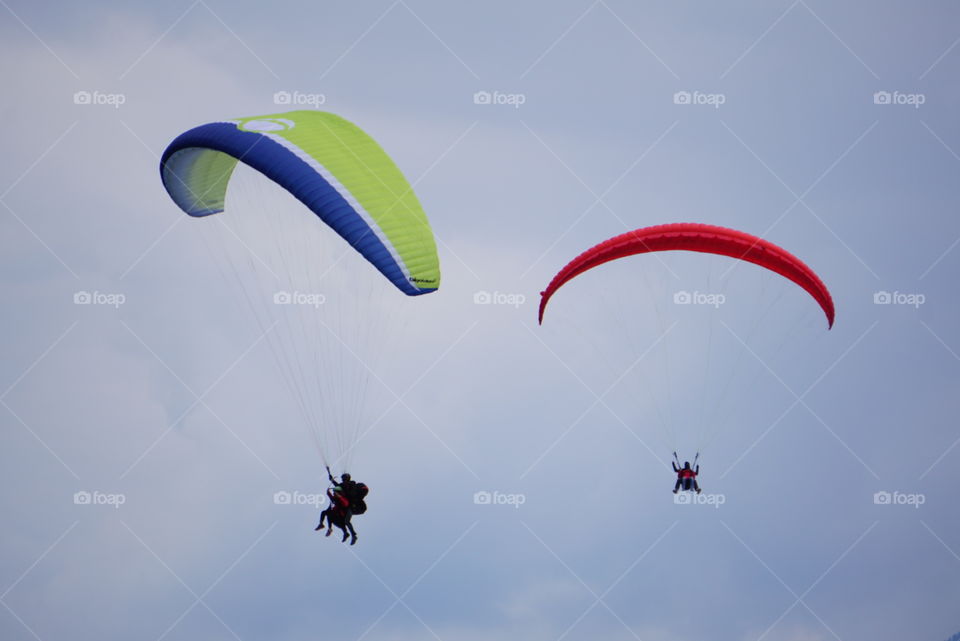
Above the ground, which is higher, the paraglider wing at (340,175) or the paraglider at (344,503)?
the paraglider wing at (340,175)

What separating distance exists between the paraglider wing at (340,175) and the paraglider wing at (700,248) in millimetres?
3344

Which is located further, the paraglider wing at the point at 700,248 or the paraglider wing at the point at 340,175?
the paraglider wing at the point at 700,248

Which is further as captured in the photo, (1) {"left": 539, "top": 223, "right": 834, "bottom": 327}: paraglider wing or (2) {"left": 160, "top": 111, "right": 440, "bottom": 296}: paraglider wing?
(1) {"left": 539, "top": 223, "right": 834, "bottom": 327}: paraglider wing

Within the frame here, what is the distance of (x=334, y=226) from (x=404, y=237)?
1276 millimetres

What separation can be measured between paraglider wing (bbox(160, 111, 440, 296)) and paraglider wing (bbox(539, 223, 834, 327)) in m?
3.34

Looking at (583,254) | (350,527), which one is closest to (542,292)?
(583,254)

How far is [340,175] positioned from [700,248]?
6.99 metres

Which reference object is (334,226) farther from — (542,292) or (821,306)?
(821,306)

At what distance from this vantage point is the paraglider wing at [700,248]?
32906mm

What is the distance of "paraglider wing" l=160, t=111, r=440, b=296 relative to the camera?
3067cm

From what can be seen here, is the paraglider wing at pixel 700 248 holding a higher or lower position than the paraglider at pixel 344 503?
higher

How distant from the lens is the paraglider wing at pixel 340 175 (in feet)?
101

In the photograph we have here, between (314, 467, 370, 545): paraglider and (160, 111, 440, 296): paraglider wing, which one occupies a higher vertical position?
(160, 111, 440, 296): paraglider wing

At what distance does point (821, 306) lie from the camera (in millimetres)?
33438
